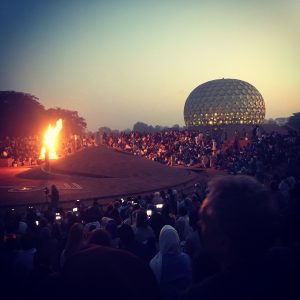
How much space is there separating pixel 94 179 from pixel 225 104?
49.2 metres

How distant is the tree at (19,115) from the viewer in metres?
61.3

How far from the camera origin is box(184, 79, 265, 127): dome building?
225ft

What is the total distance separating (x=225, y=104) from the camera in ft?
225

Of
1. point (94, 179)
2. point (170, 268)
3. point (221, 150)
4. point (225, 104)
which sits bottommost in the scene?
point (94, 179)

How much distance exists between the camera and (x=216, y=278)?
2129 millimetres

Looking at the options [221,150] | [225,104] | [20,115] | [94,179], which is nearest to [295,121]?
[225,104]

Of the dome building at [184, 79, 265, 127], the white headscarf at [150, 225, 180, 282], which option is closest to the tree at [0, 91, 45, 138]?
the dome building at [184, 79, 265, 127]

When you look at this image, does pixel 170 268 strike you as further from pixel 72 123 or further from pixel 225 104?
pixel 72 123

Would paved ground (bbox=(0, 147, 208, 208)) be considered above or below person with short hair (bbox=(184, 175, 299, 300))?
below

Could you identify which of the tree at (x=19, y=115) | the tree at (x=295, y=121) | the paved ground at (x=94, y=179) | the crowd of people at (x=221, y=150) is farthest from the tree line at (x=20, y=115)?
the tree at (x=295, y=121)

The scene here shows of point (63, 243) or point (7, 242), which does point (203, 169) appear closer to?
point (63, 243)

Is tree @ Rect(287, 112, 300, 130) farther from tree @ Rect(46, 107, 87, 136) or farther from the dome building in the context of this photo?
tree @ Rect(46, 107, 87, 136)

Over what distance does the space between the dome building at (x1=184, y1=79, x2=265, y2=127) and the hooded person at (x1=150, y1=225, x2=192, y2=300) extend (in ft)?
216

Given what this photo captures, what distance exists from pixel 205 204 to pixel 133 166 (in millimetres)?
25014
